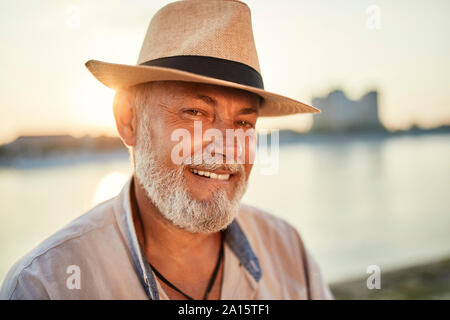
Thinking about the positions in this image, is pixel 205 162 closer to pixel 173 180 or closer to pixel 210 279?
pixel 173 180

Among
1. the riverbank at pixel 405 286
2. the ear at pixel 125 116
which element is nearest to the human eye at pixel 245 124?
the ear at pixel 125 116

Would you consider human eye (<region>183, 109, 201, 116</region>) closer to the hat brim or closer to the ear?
the hat brim

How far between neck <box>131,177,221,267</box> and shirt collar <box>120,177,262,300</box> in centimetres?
10

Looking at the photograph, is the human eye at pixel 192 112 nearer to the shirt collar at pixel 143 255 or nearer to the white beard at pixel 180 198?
the white beard at pixel 180 198

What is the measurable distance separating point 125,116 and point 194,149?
52 cm

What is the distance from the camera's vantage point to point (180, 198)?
1.53 meters

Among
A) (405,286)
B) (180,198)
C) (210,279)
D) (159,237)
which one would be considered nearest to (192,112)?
(180,198)

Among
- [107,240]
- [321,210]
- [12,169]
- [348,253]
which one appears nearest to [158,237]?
[107,240]

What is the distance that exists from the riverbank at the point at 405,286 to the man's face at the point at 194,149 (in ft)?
13.3

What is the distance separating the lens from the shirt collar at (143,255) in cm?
148

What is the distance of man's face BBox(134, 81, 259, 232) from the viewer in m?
1.50

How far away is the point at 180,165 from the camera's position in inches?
59.3

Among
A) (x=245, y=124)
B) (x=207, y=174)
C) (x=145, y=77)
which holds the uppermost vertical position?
(x=145, y=77)
